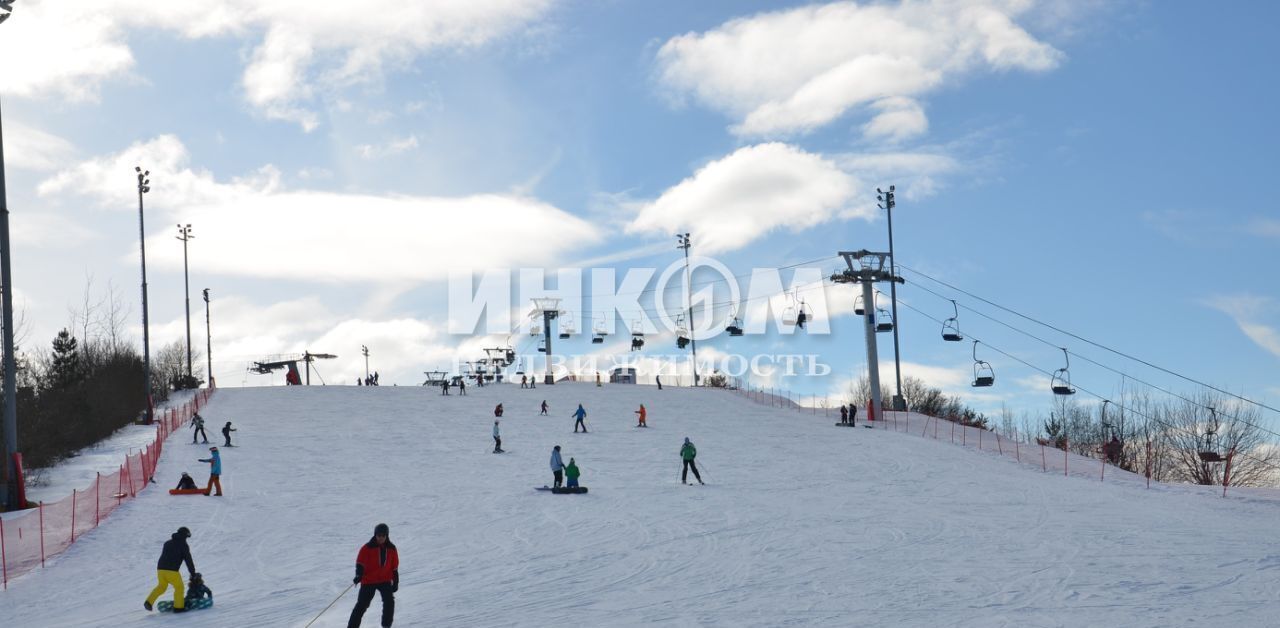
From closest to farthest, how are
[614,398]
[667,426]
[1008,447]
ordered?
[1008,447], [667,426], [614,398]

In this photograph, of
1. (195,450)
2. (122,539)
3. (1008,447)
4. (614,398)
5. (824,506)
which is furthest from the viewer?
(614,398)

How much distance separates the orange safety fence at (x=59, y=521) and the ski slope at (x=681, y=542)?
0.54m

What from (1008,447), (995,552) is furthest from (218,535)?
(1008,447)

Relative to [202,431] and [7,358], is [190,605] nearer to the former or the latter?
[7,358]

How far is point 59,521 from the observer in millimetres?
24703

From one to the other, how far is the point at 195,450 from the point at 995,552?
96.5ft

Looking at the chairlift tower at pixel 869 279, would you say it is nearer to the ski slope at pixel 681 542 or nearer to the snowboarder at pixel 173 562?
the ski slope at pixel 681 542

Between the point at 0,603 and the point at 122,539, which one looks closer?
the point at 0,603

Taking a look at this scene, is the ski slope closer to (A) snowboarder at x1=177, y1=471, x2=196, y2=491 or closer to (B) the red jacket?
(A) snowboarder at x1=177, y1=471, x2=196, y2=491

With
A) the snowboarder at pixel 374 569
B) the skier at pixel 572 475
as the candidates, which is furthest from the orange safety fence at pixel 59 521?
the skier at pixel 572 475

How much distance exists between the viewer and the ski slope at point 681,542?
48.9 feet

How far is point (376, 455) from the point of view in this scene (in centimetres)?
3797

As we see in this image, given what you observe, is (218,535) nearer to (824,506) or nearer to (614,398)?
(824,506)

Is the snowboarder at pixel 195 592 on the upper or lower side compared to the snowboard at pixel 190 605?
upper
